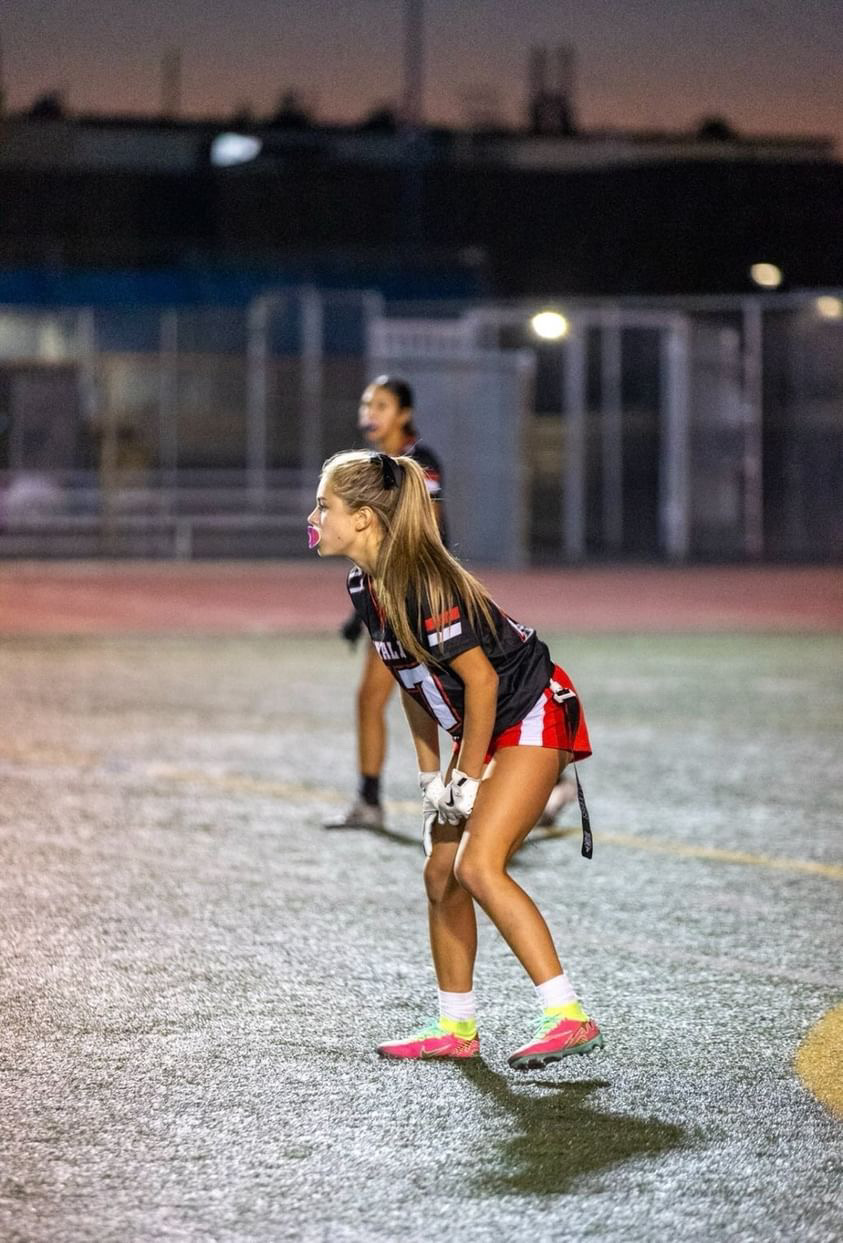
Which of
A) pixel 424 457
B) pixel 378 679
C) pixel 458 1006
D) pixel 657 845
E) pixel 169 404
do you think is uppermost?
pixel 169 404

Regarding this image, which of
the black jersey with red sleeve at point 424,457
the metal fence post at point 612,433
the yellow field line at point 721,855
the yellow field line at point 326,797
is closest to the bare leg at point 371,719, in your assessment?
the yellow field line at point 326,797

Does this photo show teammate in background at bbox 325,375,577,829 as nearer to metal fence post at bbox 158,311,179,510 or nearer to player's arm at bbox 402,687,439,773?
player's arm at bbox 402,687,439,773

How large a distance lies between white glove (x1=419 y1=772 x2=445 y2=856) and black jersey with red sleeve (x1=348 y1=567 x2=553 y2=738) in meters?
0.16

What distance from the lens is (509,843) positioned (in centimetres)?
466

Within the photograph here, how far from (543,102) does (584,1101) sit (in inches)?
2024

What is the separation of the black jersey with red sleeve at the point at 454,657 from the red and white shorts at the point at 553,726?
2 cm

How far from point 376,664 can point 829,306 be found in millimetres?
24312

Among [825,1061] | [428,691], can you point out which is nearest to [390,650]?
[428,691]

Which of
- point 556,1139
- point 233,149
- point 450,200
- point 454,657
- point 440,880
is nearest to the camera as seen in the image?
point 556,1139

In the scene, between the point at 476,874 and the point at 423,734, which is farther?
the point at 423,734

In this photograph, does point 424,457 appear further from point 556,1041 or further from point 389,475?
point 556,1041

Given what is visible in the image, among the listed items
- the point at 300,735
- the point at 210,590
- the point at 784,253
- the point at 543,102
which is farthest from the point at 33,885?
the point at 543,102

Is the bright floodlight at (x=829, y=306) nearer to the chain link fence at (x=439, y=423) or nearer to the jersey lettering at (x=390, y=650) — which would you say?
the chain link fence at (x=439, y=423)

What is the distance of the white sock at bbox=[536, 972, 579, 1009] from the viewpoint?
185 inches
